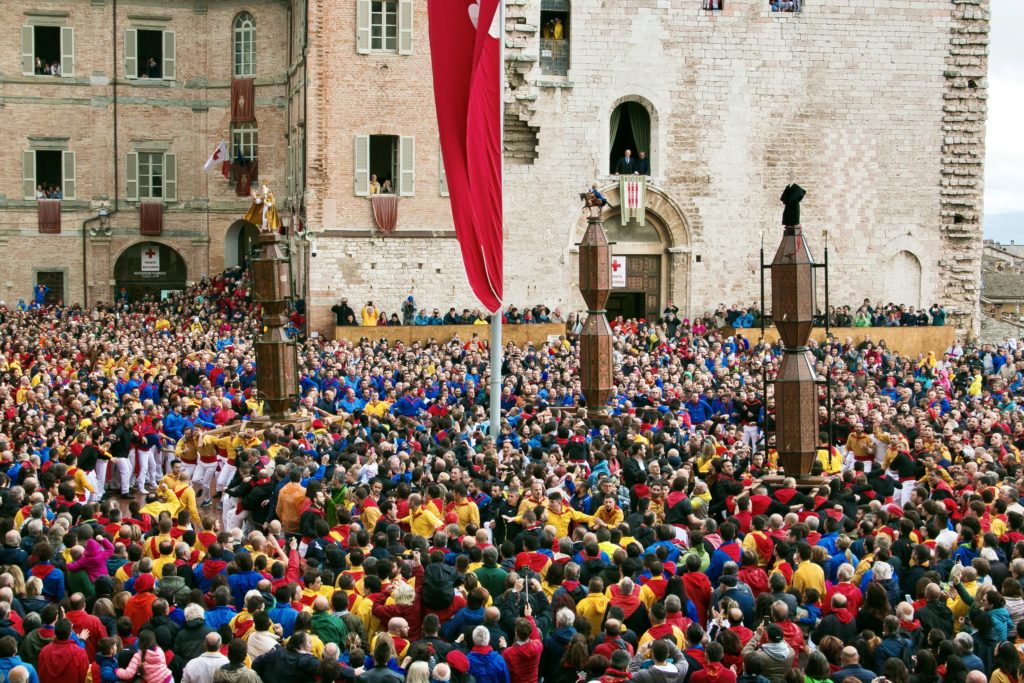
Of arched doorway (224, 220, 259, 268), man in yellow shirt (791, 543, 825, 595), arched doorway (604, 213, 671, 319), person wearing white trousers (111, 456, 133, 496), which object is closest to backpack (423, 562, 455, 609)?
man in yellow shirt (791, 543, 825, 595)

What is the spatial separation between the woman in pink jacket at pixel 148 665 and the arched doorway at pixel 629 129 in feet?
99.2

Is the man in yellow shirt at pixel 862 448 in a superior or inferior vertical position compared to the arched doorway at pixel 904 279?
inferior

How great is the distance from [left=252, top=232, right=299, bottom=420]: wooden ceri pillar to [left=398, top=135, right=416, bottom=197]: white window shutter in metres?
15.5

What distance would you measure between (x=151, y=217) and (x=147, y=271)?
2.07 metres

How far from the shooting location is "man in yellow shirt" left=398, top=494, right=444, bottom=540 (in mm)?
15164

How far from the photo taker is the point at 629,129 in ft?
130

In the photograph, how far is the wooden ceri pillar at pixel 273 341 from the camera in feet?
70.8

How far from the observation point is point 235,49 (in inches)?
1758

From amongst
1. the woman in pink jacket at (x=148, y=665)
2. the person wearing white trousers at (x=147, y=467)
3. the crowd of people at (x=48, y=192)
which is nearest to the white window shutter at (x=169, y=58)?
the crowd of people at (x=48, y=192)

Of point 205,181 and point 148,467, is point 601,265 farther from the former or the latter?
point 205,181

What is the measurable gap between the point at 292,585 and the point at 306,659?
1521 mm

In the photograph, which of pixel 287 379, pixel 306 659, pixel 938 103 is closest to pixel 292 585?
pixel 306 659

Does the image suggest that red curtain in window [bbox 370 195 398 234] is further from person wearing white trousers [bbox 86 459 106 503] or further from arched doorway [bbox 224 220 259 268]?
person wearing white trousers [bbox 86 459 106 503]

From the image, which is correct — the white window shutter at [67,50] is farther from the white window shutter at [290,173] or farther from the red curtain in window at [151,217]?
the white window shutter at [290,173]
